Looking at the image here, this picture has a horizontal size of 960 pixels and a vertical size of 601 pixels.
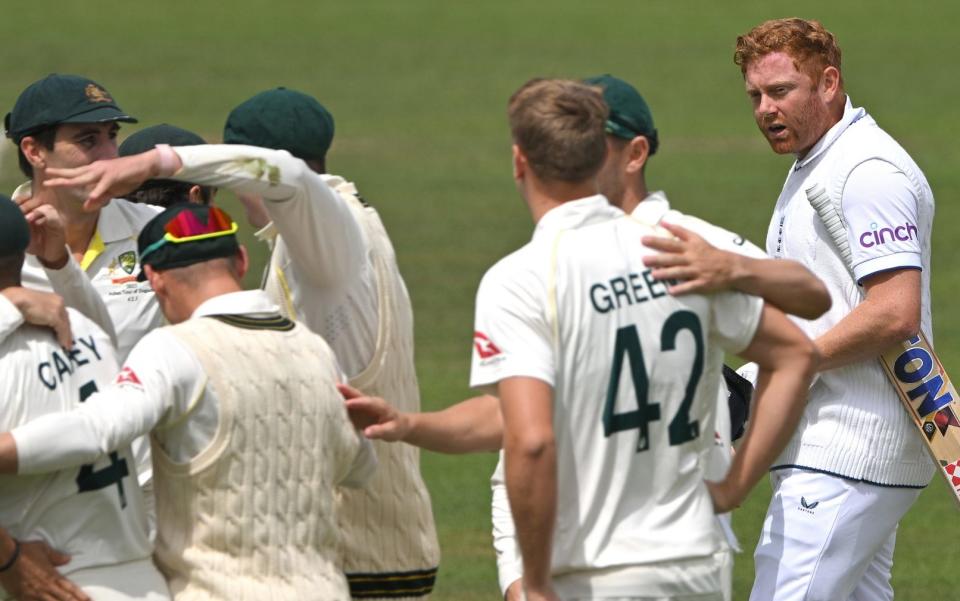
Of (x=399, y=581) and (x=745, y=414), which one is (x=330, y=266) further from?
(x=745, y=414)

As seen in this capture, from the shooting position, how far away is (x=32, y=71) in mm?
33781

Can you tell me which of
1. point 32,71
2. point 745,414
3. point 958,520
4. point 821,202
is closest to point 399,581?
point 745,414

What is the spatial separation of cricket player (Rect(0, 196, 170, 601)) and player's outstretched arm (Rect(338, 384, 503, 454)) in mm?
679

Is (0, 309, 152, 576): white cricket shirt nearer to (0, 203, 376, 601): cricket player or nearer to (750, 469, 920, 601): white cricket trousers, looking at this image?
(0, 203, 376, 601): cricket player

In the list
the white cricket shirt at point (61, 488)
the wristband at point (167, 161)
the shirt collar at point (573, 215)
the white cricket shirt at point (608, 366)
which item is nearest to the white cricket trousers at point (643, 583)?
the white cricket shirt at point (608, 366)

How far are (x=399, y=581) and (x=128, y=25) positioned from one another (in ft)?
124

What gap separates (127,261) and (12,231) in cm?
148

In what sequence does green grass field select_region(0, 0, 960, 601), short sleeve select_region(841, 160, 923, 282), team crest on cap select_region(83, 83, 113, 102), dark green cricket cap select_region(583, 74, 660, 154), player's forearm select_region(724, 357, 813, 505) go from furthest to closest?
1. green grass field select_region(0, 0, 960, 601)
2. team crest on cap select_region(83, 83, 113, 102)
3. short sleeve select_region(841, 160, 923, 282)
4. dark green cricket cap select_region(583, 74, 660, 154)
5. player's forearm select_region(724, 357, 813, 505)

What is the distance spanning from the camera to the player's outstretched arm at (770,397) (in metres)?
5.21

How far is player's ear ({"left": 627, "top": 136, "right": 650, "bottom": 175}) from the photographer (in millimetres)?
5559

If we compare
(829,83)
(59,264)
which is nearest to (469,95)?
(829,83)

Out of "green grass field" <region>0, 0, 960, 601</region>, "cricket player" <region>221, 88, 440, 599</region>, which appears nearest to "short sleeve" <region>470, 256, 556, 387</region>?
"cricket player" <region>221, 88, 440, 599</region>

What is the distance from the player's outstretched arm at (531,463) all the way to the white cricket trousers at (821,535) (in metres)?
2.02

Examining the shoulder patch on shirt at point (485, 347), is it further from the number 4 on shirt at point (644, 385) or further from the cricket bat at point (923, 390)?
the cricket bat at point (923, 390)
